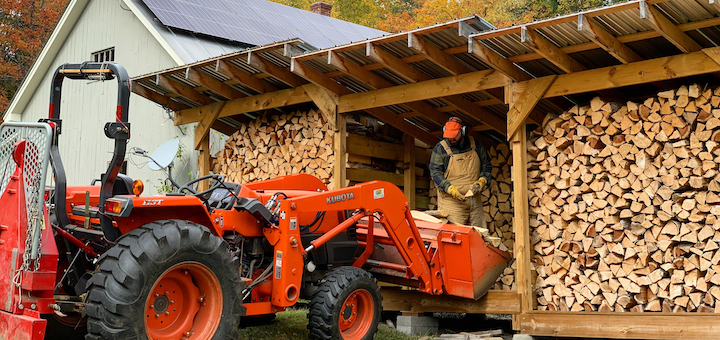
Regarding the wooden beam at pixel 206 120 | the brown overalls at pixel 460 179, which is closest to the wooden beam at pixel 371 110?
the brown overalls at pixel 460 179

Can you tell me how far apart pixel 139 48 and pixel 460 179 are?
318 inches

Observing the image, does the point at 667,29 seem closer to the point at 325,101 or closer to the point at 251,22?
the point at 325,101

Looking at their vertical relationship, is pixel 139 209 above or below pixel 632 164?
below

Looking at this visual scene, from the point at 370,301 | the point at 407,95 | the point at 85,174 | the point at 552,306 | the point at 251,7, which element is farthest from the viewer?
the point at 251,7

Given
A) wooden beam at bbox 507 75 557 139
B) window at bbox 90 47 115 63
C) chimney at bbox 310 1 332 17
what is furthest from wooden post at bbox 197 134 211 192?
chimney at bbox 310 1 332 17

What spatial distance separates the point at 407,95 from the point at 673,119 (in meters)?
2.88

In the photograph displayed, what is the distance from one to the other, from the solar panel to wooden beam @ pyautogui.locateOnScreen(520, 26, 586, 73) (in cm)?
849

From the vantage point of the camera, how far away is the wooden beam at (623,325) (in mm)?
6109

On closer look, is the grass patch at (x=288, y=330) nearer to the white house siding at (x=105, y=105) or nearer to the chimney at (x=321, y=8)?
the white house siding at (x=105, y=105)

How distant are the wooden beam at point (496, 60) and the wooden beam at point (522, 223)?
0.53m

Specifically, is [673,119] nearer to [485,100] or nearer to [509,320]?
[485,100]

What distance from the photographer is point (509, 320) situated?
8.97m

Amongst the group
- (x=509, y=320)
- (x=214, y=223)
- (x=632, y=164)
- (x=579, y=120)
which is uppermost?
(x=579, y=120)

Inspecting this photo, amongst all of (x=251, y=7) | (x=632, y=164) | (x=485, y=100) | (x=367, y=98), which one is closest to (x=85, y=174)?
(x=251, y=7)
